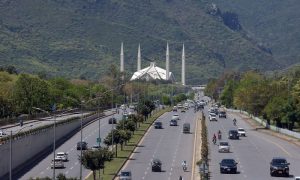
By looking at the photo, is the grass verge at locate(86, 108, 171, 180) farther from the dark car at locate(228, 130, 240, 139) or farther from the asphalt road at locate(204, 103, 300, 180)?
the dark car at locate(228, 130, 240, 139)

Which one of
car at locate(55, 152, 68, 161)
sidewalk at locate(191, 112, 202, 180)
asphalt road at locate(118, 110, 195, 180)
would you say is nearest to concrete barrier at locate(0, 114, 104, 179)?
car at locate(55, 152, 68, 161)

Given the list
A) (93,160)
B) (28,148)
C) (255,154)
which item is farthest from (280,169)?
(28,148)

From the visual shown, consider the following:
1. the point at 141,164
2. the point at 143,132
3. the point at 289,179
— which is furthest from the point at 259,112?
the point at 289,179

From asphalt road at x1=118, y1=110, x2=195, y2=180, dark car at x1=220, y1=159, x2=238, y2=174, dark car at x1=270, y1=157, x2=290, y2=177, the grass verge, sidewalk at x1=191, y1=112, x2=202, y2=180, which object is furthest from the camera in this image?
asphalt road at x1=118, y1=110, x2=195, y2=180

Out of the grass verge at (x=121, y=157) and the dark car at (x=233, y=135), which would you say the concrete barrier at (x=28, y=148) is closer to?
the grass verge at (x=121, y=157)

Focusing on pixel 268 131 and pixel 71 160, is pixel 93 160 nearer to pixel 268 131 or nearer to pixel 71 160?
pixel 71 160

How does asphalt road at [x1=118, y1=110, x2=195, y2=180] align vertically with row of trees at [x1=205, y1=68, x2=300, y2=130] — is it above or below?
below

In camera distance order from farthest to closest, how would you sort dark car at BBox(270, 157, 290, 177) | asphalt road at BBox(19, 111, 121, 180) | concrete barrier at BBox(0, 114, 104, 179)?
asphalt road at BBox(19, 111, 121, 180) → concrete barrier at BBox(0, 114, 104, 179) → dark car at BBox(270, 157, 290, 177)
